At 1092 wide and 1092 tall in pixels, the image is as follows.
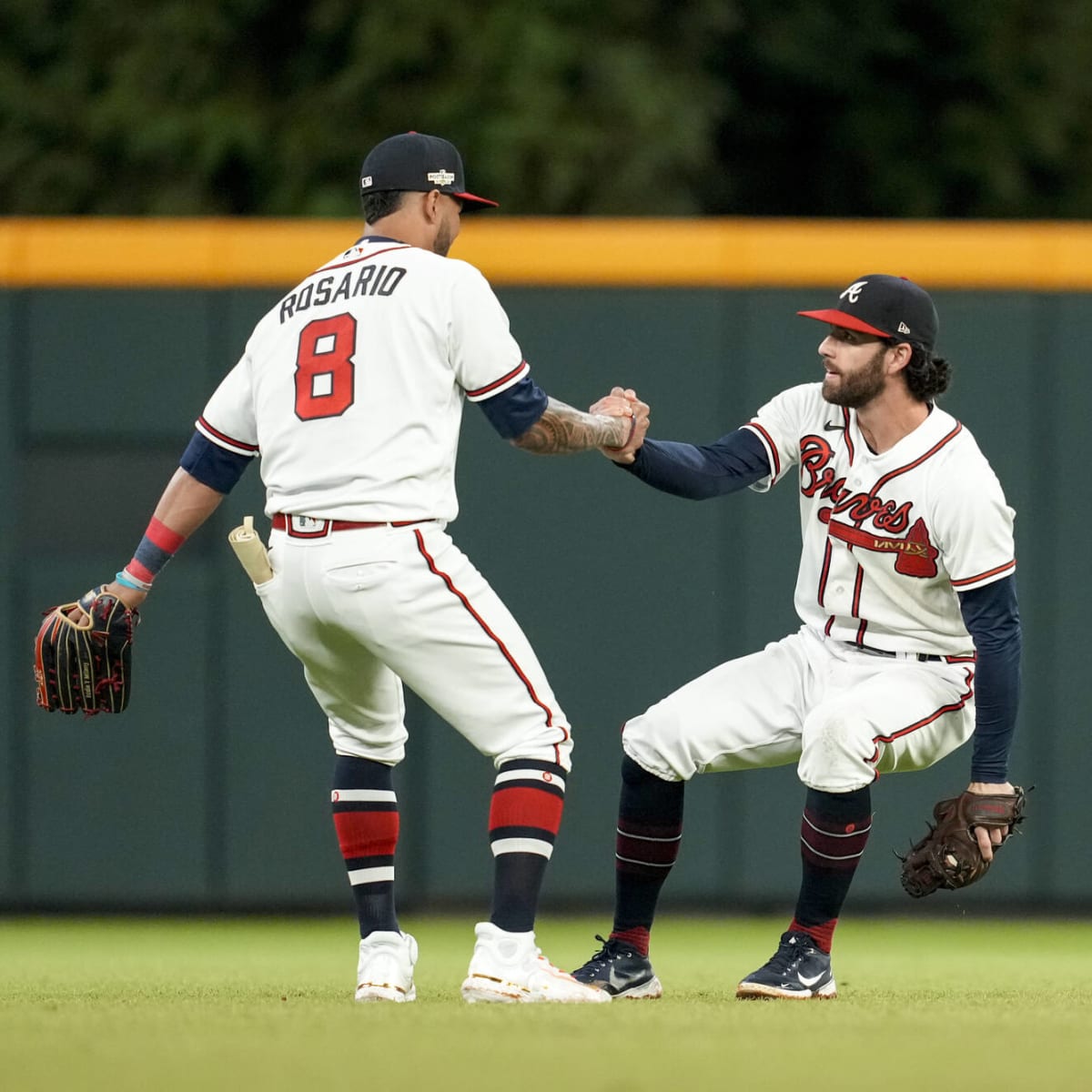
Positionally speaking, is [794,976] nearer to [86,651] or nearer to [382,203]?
[86,651]

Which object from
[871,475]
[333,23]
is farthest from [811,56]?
[871,475]

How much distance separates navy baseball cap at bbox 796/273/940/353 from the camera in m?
4.85

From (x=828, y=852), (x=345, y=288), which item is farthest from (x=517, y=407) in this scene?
(x=828, y=852)

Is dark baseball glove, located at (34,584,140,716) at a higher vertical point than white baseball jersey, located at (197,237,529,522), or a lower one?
lower

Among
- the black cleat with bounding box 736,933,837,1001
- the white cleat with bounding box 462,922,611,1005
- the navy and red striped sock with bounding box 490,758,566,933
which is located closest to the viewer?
the white cleat with bounding box 462,922,611,1005

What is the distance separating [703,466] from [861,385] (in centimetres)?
45

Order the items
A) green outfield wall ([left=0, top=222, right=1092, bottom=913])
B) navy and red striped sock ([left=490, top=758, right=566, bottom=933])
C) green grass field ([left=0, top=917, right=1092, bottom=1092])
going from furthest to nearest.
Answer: green outfield wall ([left=0, top=222, right=1092, bottom=913]) → navy and red striped sock ([left=490, top=758, right=566, bottom=933]) → green grass field ([left=0, top=917, right=1092, bottom=1092])

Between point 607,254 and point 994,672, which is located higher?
point 607,254

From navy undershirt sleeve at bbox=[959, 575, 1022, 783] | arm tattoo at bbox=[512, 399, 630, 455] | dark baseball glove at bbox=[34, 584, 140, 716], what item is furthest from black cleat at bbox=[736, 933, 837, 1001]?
dark baseball glove at bbox=[34, 584, 140, 716]

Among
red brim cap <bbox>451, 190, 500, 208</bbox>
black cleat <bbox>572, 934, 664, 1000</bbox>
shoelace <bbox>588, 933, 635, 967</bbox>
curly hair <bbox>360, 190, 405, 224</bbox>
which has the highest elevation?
red brim cap <bbox>451, 190, 500, 208</bbox>

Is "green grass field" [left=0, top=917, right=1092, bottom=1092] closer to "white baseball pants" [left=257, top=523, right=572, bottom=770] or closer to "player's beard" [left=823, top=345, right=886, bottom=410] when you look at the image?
"white baseball pants" [left=257, top=523, right=572, bottom=770]

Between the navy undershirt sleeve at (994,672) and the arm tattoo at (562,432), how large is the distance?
0.95 metres

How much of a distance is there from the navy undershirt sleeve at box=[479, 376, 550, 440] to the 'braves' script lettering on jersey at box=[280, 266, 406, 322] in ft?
1.13

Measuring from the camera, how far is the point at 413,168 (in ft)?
15.0
